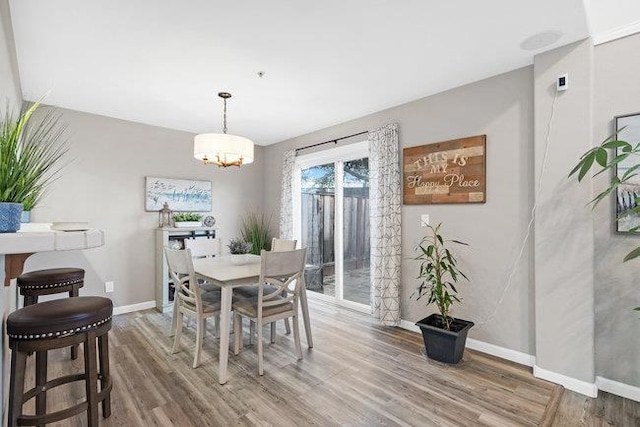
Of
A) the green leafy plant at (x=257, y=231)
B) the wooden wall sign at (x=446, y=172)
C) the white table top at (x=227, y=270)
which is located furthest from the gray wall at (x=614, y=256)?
the green leafy plant at (x=257, y=231)

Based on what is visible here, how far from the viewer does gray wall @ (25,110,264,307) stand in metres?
3.50

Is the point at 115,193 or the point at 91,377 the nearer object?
the point at 91,377

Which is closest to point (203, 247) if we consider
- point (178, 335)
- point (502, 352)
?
point (178, 335)

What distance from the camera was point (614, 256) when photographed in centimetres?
221

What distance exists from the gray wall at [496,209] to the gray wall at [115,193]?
3414mm

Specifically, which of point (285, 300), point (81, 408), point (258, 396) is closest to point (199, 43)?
point (285, 300)

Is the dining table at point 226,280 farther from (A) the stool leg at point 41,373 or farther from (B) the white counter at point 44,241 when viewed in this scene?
(B) the white counter at point 44,241

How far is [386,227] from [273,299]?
1507 mm

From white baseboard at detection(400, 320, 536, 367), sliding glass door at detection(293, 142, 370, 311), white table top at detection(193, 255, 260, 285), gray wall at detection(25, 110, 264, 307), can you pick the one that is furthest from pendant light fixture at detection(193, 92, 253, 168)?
white baseboard at detection(400, 320, 536, 367)

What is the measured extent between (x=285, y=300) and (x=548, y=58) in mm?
2846

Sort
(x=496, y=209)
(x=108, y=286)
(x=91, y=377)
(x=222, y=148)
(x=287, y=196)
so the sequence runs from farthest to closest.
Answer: (x=287, y=196) < (x=108, y=286) < (x=496, y=209) < (x=222, y=148) < (x=91, y=377)

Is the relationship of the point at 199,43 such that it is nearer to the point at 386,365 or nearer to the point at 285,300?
the point at 285,300

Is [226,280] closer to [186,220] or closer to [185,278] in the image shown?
[185,278]

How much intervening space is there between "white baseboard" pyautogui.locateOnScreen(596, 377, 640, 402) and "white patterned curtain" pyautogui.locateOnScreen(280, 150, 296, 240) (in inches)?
142
